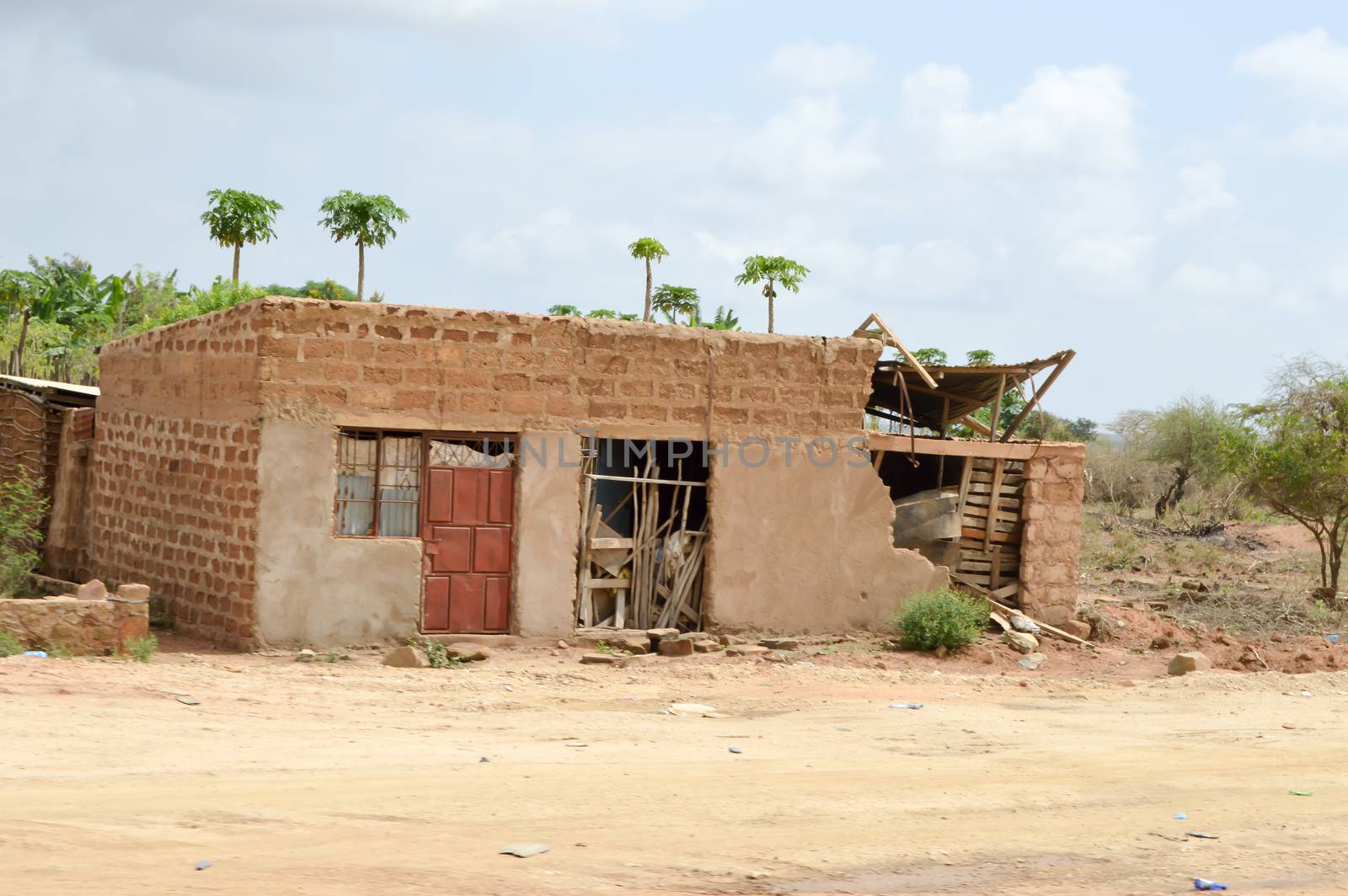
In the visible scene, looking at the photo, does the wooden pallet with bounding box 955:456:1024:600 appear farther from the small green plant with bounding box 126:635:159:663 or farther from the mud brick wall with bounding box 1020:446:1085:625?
the small green plant with bounding box 126:635:159:663

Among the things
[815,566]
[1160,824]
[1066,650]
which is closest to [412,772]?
[1160,824]

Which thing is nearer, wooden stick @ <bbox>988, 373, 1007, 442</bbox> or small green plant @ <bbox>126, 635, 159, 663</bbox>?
small green plant @ <bbox>126, 635, 159, 663</bbox>

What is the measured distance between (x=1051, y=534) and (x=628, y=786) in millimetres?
8149

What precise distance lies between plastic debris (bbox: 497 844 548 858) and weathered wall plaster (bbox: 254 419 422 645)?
19.9 ft

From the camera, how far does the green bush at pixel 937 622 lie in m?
12.8

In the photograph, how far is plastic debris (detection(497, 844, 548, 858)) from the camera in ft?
→ 19.2

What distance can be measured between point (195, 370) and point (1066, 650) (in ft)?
29.8


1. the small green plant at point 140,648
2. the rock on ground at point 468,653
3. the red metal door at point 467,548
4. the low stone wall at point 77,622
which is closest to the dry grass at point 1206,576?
the red metal door at point 467,548

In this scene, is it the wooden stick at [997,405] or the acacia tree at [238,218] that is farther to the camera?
the acacia tree at [238,218]

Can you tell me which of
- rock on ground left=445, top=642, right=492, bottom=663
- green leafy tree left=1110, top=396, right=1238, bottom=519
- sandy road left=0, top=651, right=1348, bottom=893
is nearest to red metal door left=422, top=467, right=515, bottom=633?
rock on ground left=445, top=642, right=492, bottom=663

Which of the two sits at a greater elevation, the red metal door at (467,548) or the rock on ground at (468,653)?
the red metal door at (467,548)

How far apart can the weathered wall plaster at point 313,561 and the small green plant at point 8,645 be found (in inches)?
74.5

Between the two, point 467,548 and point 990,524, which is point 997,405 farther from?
point 467,548

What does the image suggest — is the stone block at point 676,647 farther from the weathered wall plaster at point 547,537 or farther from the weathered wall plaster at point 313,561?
the weathered wall plaster at point 313,561
